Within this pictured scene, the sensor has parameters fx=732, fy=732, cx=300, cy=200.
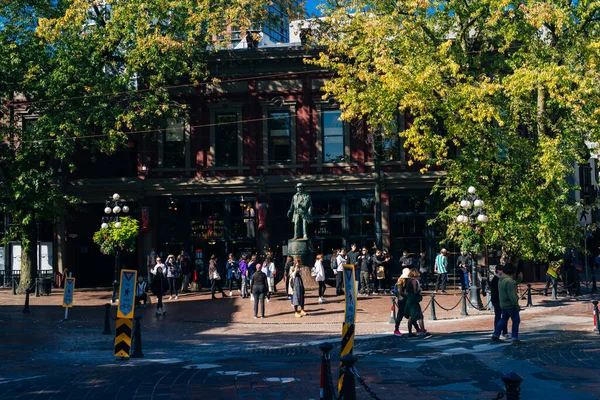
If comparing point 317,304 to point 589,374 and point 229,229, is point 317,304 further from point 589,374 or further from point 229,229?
point 589,374

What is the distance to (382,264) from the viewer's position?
91.9ft

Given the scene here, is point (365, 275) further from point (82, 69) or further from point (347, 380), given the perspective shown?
point (347, 380)

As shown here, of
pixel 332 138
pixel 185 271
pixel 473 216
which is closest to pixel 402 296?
pixel 473 216

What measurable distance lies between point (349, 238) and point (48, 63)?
1541cm

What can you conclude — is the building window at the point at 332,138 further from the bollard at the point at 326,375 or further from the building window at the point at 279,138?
the bollard at the point at 326,375

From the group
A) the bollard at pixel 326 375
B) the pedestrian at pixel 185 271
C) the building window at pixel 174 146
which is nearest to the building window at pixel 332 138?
the building window at pixel 174 146

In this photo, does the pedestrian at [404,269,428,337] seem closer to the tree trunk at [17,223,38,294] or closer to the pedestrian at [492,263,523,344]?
the pedestrian at [492,263,523,344]

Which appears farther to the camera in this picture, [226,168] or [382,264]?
[226,168]

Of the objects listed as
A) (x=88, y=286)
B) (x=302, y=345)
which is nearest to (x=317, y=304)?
(x=302, y=345)

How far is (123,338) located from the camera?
1486cm

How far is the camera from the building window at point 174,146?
117 ft

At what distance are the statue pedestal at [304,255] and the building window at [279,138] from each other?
7.54 metres

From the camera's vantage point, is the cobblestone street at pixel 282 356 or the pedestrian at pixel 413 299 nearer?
the cobblestone street at pixel 282 356

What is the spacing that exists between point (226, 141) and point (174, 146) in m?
2.58
